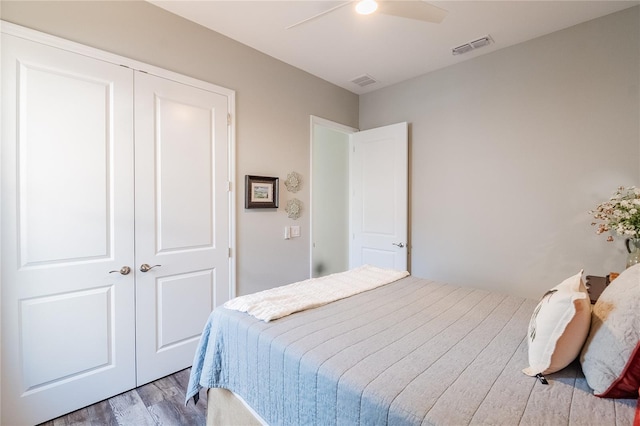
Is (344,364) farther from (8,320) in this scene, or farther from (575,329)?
(8,320)

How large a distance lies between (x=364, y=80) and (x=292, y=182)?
1509mm

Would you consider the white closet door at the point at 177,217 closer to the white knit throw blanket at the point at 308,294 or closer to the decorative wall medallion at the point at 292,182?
the decorative wall medallion at the point at 292,182

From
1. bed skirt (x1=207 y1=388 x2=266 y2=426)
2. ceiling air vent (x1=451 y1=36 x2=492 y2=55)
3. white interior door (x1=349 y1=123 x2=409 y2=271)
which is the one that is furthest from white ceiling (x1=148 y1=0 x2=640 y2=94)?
bed skirt (x1=207 y1=388 x2=266 y2=426)

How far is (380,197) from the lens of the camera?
349 cm

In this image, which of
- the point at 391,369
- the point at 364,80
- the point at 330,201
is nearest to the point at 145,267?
the point at 391,369

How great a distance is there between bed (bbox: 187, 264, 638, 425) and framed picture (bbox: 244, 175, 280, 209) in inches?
51.3

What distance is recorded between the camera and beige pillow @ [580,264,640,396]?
820mm

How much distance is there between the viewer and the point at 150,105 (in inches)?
83.9

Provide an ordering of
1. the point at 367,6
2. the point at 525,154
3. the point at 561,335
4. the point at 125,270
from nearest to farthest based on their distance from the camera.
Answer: the point at 561,335, the point at 367,6, the point at 125,270, the point at 525,154

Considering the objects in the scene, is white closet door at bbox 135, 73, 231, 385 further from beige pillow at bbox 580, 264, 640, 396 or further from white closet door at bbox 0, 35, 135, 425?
beige pillow at bbox 580, 264, 640, 396

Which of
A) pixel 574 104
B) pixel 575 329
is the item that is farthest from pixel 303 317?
pixel 574 104

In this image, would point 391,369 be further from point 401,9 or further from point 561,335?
point 401,9

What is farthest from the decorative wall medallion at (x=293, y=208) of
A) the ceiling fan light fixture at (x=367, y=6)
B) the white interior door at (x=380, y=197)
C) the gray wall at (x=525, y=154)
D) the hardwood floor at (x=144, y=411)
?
the ceiling fan light fixture at (x=367, y=6)

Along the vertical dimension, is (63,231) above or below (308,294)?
A: above
